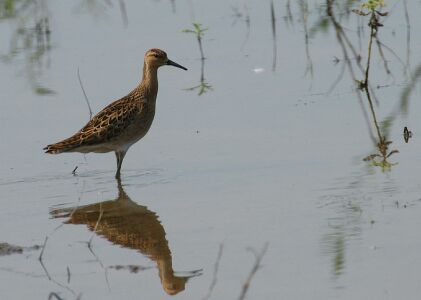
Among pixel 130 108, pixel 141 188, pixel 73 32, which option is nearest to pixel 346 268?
pixel 141 188

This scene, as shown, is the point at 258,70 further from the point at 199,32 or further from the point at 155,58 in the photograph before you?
the point at 155,58

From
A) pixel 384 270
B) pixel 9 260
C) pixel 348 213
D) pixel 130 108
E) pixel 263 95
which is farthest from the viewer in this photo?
pixel 263 95

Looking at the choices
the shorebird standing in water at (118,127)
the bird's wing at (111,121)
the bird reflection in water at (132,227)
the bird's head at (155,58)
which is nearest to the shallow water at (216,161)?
the bird reflection in water at (132,227)

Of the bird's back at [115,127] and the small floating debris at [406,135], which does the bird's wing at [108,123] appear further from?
the small floating debris at [406,135]

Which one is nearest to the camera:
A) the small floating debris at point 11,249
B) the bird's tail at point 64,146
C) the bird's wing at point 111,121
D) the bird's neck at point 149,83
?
the small floating debris at point 11,249

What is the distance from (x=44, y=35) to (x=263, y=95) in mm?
4549

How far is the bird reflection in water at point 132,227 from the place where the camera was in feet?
27.2

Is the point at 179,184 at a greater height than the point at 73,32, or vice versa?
the point at 73,32

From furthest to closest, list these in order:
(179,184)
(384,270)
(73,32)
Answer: (73,32)
(179,184)
(384,270)

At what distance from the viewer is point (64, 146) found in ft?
38.3

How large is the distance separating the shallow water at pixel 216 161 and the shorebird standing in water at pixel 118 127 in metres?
0.20

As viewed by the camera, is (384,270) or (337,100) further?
(337,100)

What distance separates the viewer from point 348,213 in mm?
9484

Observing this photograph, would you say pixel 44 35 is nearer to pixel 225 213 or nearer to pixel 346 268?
pixel 225 213
